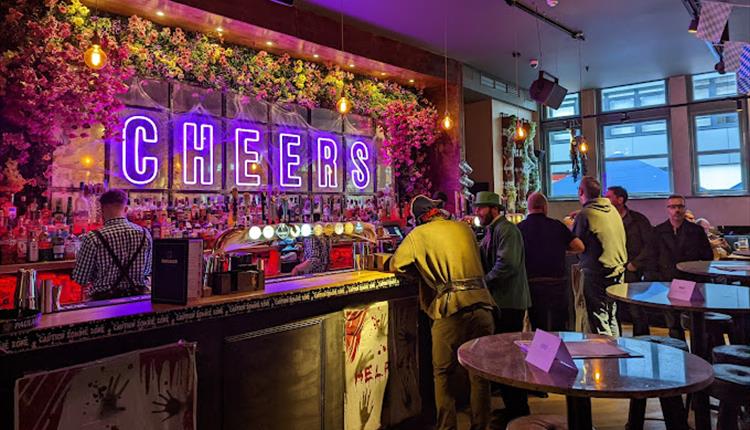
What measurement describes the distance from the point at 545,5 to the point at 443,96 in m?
2.46

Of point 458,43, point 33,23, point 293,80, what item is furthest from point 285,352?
point 458,43

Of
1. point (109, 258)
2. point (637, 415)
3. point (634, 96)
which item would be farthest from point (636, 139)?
point (109, 258)

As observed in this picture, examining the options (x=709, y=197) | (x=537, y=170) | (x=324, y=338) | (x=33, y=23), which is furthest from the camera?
(x=537, y=170)

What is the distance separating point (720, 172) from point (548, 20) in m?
6.24

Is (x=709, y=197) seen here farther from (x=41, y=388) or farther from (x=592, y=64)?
(x=41, y=388)

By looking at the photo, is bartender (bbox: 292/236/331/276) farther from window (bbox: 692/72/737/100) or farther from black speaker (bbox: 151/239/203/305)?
window (bbox: 692/72/737/100)

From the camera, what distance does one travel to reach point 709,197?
34.3 feet

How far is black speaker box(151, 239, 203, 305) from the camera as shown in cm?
277

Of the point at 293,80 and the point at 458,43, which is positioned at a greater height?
the point at 458,43

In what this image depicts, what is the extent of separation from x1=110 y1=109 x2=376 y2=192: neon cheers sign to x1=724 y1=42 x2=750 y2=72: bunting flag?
4.97 metres

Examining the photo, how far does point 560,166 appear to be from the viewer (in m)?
12.4

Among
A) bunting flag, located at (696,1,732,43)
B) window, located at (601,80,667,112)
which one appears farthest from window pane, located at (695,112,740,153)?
bunting flag, located at (696,1,732,43)

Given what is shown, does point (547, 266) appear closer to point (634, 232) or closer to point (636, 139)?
point (634, 232)

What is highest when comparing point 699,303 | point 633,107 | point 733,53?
point 633,107
